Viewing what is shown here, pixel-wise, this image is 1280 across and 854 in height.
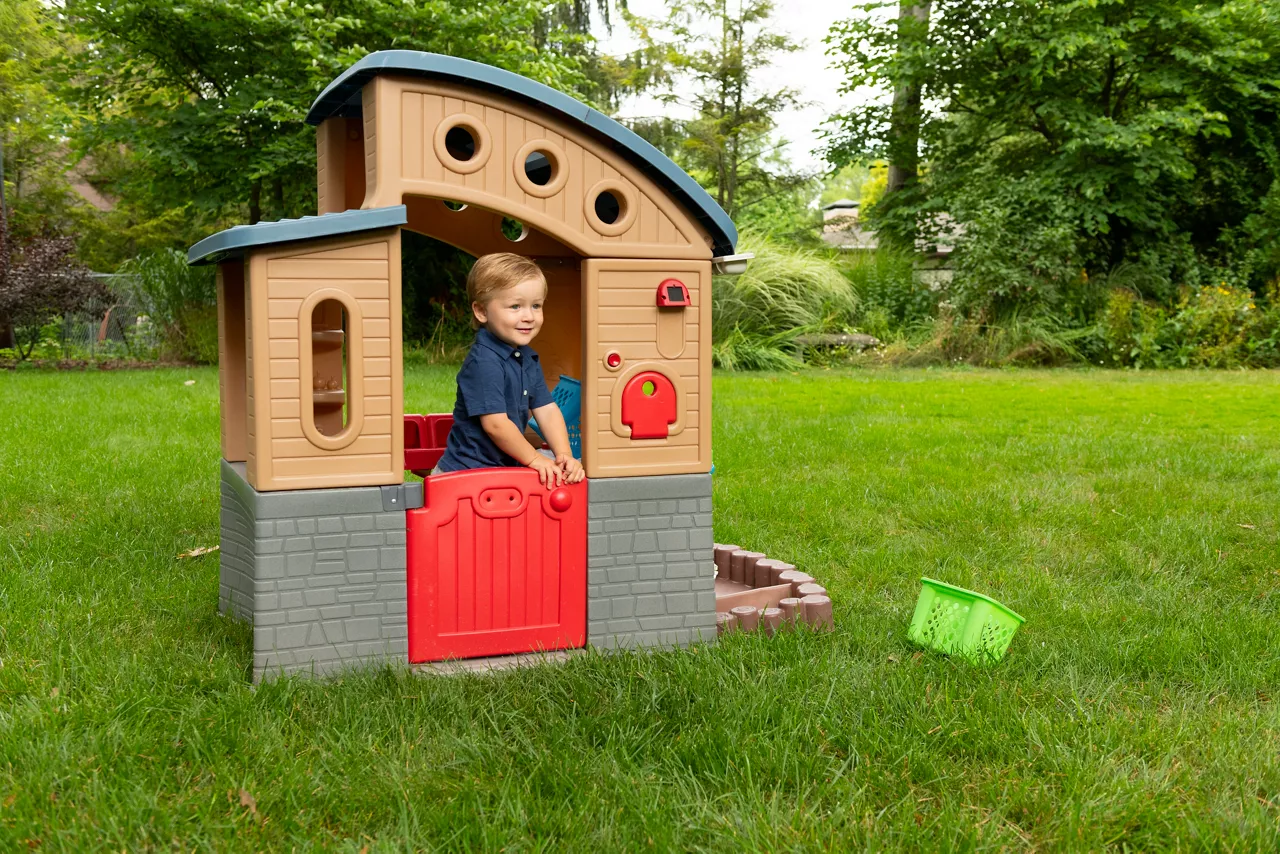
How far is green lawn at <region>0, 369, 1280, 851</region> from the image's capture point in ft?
7.80

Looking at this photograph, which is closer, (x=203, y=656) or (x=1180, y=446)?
(x=203, y=656)

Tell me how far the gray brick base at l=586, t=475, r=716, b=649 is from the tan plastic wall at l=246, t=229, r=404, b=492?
27.8 inches

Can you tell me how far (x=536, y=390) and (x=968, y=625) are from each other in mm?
1596

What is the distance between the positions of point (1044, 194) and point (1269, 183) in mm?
3872

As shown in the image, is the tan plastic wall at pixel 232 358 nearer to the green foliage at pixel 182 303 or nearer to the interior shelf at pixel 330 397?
the interior shelf at pixel 330 397

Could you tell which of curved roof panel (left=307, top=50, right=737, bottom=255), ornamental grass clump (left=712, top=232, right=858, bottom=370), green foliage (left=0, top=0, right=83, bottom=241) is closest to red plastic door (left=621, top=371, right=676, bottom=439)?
curved roof panel (left=307, top=50, right=737, bottom=255)

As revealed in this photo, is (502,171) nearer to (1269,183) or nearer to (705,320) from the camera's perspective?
(705,320)

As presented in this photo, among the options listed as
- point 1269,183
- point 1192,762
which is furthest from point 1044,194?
point 1192,762

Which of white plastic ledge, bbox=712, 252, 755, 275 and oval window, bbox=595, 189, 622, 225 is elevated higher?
oval window, bbox=595, 189, 622, 225

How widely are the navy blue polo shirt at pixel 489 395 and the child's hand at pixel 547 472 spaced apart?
5.2 inches

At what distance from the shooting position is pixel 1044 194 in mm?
16172

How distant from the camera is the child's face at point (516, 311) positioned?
356cm

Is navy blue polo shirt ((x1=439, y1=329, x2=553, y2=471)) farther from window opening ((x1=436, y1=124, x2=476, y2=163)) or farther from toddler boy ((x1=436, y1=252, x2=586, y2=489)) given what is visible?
window opening ((x1=436, y1=124, x2=476, y2=163))

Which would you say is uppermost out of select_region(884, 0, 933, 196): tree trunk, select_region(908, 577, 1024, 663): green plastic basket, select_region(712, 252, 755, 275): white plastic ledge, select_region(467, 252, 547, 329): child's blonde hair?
select_region(884, 0, 933, 196): tree trunk
